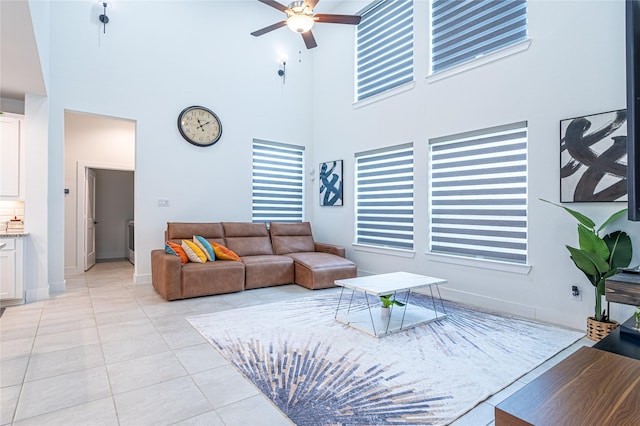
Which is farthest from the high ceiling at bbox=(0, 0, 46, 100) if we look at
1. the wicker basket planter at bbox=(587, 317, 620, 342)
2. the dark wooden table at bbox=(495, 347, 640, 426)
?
the wicker basket planter at bbox=(587, 317, 620, 342)

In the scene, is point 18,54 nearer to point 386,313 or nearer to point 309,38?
point 309,38

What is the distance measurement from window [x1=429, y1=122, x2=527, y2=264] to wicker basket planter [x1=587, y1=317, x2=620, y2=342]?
0.88m

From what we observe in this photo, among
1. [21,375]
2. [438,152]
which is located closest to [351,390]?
[21,375]

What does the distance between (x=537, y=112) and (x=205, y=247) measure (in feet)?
14.4

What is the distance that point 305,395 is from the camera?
2012mm

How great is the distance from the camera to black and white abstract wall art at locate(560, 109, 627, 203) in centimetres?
293

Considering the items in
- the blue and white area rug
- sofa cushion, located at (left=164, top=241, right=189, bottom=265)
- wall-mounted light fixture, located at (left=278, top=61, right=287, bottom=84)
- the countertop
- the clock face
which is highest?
wall-mounted light fixture, located at (left=278, top=61, right=287, bottom=84)

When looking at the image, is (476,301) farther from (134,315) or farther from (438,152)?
(134,315)

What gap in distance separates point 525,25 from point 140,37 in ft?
17.2

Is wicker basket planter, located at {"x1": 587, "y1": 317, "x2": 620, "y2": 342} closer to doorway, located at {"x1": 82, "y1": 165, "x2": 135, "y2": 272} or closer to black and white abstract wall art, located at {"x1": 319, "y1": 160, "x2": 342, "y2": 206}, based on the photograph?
black and white abstract wall art, located at {"x1": 319, "y1": 160, "x2": 342, "y2": 206}

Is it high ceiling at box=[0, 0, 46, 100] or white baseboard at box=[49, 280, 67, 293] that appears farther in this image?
white baseboard at box=[49, 280, 67, 293]

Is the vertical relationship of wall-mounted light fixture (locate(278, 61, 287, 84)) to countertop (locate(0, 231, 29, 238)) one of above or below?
above

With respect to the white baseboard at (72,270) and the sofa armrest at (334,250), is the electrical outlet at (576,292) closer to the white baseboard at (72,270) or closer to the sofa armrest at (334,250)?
the sofa armrest at (334,250)

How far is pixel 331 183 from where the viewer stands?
20.3 feet
